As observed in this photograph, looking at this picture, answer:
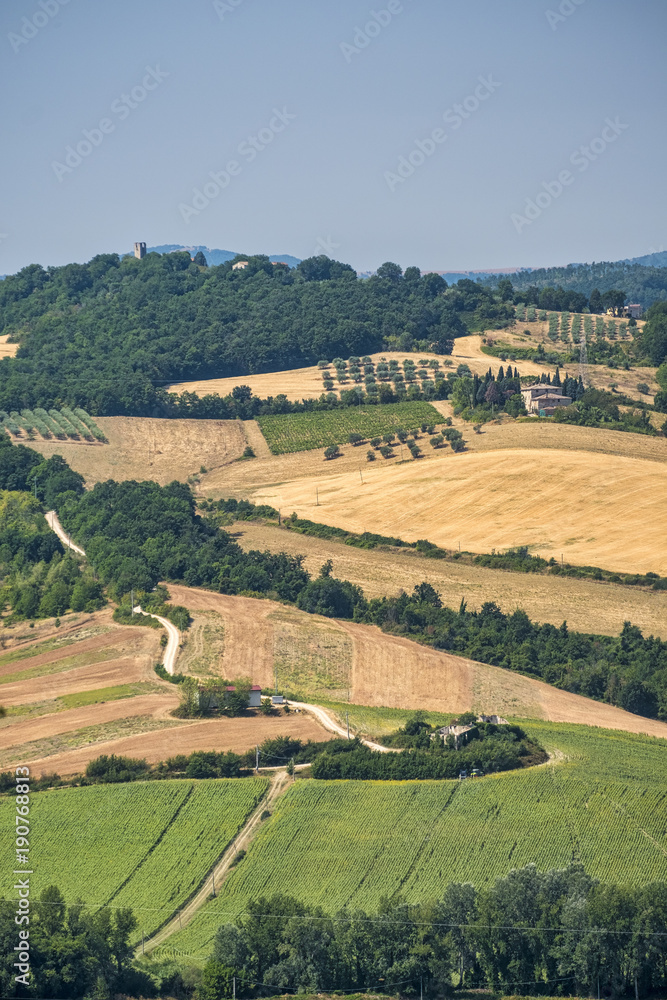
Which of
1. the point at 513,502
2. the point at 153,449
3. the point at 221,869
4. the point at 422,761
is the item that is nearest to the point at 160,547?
the point at 513,502

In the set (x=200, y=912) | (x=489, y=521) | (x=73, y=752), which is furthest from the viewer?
(x=489, y=521)

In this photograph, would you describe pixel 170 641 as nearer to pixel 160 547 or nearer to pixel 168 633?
pixel 168 633

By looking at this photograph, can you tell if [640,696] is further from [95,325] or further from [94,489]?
[95,325]

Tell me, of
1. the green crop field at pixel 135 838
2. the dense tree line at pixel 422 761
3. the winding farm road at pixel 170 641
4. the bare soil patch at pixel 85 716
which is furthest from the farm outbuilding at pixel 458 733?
the winding farm road at pixel 170 641

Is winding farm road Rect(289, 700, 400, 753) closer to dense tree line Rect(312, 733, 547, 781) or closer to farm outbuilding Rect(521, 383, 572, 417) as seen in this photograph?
dense tree line Rect(312, 733, 547, 781)

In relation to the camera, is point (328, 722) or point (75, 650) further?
point (75, 650)

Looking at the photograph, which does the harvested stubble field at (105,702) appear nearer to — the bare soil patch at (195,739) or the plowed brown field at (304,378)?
the bare soil patch at (195,739)

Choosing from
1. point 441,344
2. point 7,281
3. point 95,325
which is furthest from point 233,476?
point 7,281
